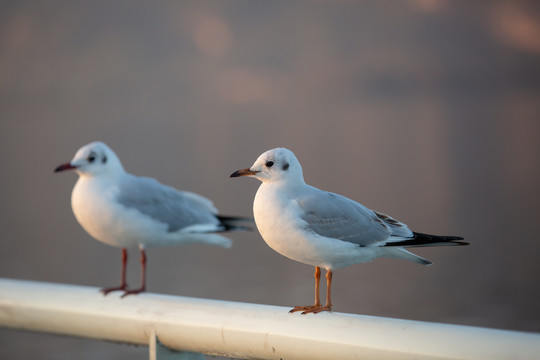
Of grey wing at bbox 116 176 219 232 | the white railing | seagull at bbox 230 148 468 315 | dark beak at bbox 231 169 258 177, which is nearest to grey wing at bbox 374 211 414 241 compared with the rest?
seagull at bbox 230 148 468 315

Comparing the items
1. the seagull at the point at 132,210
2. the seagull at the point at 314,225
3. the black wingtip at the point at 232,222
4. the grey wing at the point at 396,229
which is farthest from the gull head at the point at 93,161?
the grey wing at the point at 396,229

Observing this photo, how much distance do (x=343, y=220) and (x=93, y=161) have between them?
1.08 meters

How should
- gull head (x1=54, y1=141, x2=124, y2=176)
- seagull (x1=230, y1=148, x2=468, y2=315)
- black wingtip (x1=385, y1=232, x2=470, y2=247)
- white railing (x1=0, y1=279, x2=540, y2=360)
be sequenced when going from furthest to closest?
gull head (x1=54, y1=141, x2=124, y2=176), seagull (x1=230, y1=148, x2=468, y2=315), black wingtip (x1=385, y1=232, x2=470, y2=247), white railing (x1=0, y1=279, x2=540, y2=360)

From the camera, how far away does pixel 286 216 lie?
1.49m

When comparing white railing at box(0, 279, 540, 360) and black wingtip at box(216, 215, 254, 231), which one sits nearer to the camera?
white railing at box(0, 279, 540, 360)

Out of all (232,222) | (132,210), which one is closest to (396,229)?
(232,222)

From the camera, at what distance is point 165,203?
2.38 metres

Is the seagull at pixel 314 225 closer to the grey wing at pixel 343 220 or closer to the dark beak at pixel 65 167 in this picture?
the grey wing at pixel 343 220

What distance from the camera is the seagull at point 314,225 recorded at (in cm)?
149

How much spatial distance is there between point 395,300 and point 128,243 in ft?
10.2

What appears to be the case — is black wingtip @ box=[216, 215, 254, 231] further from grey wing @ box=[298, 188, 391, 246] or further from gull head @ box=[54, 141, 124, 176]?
grey wing @ box=[298, 188, 391, 246]

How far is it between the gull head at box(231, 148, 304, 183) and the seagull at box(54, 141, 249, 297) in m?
0.76

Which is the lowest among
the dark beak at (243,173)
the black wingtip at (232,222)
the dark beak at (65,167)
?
the black wingtip at (232,222)

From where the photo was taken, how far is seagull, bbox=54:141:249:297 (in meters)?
2.19
